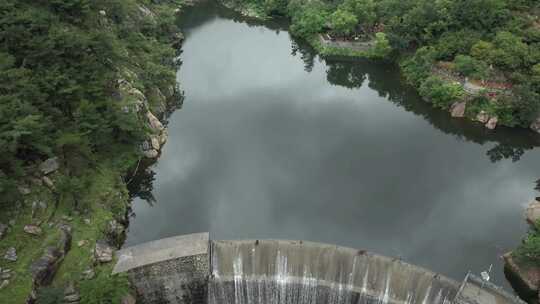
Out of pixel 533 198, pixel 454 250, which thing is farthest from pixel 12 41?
pixel 533 198

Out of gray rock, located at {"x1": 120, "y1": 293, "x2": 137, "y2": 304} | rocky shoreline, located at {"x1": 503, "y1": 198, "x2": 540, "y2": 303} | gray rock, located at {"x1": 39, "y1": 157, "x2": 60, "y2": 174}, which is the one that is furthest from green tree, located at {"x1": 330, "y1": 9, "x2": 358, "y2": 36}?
gray rock, located at {"x1": 120, "y1": 293, "x2": 137, "y2": 304}

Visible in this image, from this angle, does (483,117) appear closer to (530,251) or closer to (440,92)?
(440,92)

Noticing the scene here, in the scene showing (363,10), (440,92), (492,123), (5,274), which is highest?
(363,10)

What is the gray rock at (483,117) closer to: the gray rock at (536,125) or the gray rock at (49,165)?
the gray rock at (536,125)

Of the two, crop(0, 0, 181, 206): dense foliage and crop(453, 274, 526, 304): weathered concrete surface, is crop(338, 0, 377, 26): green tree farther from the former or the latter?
crop(453, 274, 526, 304): weathered concrete surface

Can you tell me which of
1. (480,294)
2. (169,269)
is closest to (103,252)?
(169,269)

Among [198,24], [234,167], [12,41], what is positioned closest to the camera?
[12,41]

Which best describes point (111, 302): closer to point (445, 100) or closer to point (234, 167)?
point (234, 167)
